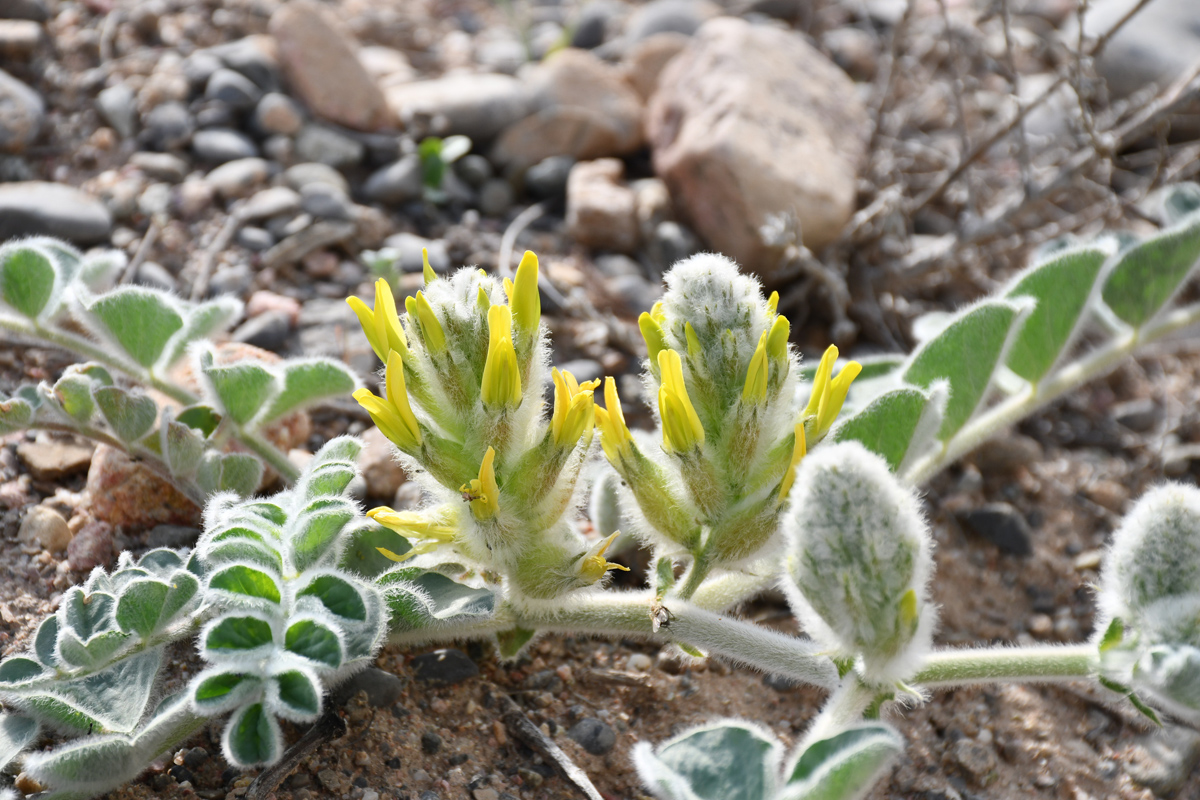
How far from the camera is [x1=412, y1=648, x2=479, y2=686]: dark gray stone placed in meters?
2.51

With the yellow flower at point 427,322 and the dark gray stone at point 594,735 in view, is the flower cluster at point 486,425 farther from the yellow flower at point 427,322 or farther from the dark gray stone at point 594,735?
the dark gray stone at point 594,735

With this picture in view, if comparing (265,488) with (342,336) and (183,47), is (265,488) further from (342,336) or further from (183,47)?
(183,47)

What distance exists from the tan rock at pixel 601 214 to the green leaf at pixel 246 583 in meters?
2.60

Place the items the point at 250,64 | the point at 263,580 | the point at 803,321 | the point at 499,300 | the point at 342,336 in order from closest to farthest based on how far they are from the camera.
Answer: the point at 263,580 < the point at 499,300 < the point at 342,336 < the point at 803,321 < the point at 250,64

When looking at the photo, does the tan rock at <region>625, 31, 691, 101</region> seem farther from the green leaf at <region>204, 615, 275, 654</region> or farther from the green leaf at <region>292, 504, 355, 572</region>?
the green leaf at <region>204, 615, 275, 654</region>

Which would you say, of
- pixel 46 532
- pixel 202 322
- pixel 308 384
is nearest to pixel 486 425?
pixel 308 384

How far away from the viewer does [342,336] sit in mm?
3562

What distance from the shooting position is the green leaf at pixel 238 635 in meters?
1.82

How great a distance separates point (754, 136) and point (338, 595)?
2.91m

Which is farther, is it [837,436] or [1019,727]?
[1019,727]

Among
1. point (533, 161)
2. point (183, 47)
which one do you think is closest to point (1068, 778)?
point (533, 161)

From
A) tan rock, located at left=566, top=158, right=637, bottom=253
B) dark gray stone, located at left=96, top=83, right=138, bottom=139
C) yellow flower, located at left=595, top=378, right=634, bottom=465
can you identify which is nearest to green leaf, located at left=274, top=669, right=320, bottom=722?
yellow flower, located at left=595, top=378, right=634, bottom=465

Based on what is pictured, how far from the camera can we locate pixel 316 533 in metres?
1.99

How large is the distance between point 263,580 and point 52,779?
540 mm
